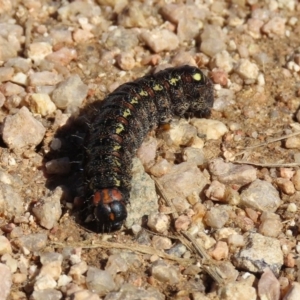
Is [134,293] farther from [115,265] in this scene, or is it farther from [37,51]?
[37,51]

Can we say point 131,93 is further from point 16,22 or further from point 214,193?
point 16,22

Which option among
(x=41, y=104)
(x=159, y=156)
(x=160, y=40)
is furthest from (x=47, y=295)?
(x=160, y=40)

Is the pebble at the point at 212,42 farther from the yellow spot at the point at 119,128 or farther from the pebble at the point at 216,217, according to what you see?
the pebble at the point at 216,217

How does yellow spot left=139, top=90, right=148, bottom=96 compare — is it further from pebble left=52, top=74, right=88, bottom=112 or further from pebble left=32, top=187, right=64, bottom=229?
pebble left=32, top=187, right=64, bottom=229

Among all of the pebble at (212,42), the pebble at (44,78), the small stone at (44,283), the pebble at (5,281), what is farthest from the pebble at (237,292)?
the pebble at (212,42)

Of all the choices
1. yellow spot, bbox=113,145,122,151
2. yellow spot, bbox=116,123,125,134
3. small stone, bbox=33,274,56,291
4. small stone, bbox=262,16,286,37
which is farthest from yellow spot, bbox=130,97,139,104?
small stone, bbox=262,16,286,37

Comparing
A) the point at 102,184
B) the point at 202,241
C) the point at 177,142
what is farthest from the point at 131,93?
the point at 202,241
